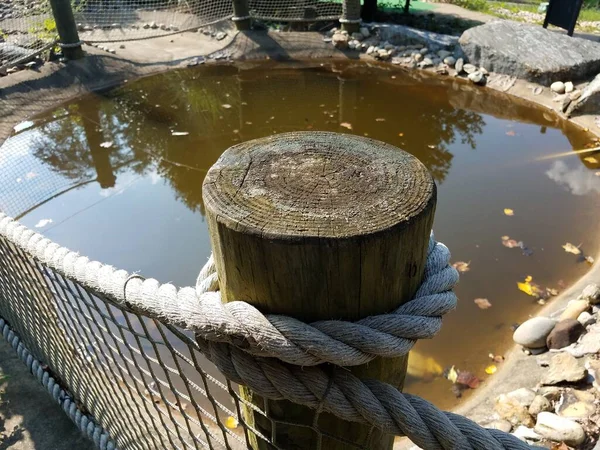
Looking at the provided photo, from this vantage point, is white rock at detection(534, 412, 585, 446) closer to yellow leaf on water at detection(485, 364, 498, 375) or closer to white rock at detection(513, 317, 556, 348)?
yellow leaf on water at detection(485, 364, 498, 375)

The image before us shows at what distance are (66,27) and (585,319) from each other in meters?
8.68

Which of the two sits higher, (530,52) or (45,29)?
(45,29)

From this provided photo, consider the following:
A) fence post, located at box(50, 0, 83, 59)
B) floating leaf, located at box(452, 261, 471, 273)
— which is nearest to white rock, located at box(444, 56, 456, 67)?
floating leaf, located at box(452, 261, 471, 273)

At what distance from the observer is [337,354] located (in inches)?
35.6

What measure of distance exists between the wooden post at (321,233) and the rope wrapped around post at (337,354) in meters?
0.04

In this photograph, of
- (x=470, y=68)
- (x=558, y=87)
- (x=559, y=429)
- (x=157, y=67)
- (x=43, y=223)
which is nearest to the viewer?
(x=559, y=429)

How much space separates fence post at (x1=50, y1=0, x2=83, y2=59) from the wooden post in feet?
28.5

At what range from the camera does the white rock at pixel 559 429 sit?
7.73 feet

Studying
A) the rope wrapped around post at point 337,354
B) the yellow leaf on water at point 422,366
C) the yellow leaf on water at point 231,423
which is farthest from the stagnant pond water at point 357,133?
the rope wrapped around post at point 337,354

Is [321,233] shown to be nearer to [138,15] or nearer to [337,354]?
[337,354]

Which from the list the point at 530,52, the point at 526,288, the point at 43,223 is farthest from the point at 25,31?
the point at 526,288

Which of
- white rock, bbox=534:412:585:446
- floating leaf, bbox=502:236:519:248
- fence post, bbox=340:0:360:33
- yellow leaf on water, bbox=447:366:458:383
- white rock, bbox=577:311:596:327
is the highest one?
fence post, bbox=340:0:360:33

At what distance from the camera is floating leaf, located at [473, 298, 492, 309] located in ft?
12.0

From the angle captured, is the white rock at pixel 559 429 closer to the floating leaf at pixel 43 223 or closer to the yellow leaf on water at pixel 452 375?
the yellow leaf on water at pixel 452 375
